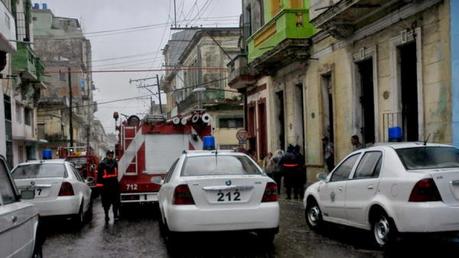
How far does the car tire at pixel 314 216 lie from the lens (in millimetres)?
10942

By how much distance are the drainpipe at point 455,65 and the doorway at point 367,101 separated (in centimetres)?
427

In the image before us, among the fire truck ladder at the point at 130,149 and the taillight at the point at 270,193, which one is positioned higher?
the fire truck ladder at the point at 130,149

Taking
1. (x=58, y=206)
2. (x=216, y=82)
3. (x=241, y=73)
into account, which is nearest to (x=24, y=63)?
(x=241, y=73)

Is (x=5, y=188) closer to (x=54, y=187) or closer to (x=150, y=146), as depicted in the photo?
(x=54, y=187)

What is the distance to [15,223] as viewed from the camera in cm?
564

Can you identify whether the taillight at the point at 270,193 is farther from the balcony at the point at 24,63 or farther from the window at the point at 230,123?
the window at the point at 230,123

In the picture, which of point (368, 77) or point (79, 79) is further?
point (79, 79)

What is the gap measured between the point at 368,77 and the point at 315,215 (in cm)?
750

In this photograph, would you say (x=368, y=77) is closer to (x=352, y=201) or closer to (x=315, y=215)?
(x=315, y=215)

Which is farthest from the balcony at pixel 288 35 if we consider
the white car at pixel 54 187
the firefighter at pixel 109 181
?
the white car at pixel 54 187

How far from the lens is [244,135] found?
90.9ft

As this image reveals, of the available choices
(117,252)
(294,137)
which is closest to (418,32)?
(117,252)

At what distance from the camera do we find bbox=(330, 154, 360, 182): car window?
9.86m

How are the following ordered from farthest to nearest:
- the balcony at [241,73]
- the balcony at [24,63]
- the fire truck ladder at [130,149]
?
the balcony at [241,73] → the balcony at [24,63] → the fire truck ladder at [130,149]
